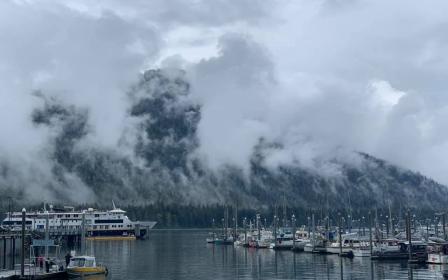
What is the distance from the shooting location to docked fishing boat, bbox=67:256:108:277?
92.9 m

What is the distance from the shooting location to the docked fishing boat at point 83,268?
92.9 m

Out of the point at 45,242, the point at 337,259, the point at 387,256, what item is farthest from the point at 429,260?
the point at 45,242

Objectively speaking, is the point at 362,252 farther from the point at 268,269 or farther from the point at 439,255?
the point at 268,269

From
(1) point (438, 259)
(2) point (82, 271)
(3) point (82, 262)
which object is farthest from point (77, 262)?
(1) point (438, 259)

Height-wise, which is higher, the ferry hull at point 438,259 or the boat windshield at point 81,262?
the boat windshield at point 81,262

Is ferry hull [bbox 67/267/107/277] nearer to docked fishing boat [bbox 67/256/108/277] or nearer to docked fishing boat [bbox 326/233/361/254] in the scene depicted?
docked fishing boat [bbox 67/256/108/277]

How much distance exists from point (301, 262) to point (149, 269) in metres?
32.7

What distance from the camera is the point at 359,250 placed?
138625 mm

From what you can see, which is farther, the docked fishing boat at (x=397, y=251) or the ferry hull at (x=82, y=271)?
the docked fishing boat at (x=397, y=251)

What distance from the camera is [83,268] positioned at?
308 ft

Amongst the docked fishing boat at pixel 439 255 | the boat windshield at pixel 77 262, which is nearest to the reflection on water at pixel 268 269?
the docked fishing boat at pixel 439 255

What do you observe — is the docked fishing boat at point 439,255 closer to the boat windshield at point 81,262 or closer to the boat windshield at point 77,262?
the boat windshield at point 81,262

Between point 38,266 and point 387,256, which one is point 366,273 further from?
point 38,266

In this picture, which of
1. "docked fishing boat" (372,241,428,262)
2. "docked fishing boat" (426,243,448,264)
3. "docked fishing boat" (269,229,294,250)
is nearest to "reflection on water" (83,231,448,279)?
"docked fishing boat" (372,241,428,262)
